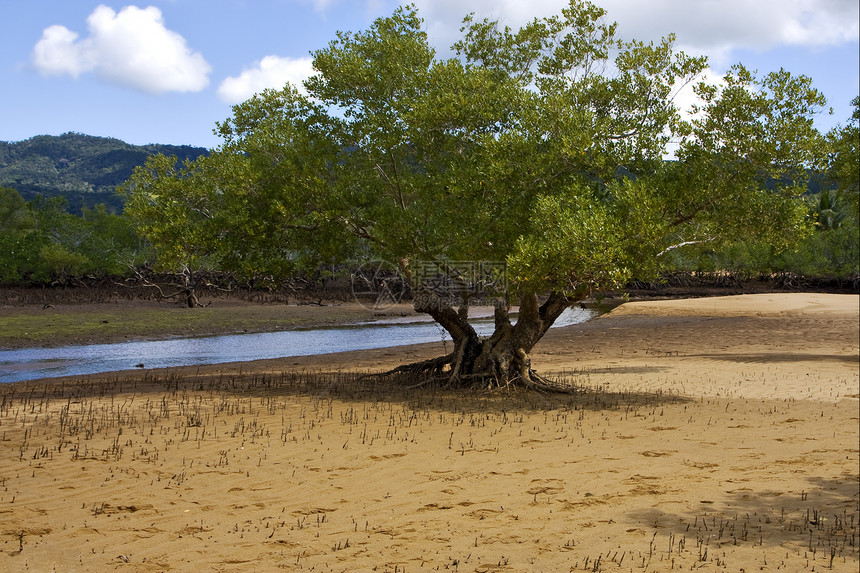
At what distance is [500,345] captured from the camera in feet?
42.3

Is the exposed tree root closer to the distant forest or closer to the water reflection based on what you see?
the water reflection

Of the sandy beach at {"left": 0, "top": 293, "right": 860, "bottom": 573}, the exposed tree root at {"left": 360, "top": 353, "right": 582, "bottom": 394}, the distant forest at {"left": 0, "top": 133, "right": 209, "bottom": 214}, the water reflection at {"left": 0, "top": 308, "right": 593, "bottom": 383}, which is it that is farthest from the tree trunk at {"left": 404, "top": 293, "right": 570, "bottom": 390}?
the distant forest at {"left": 0, "top": 133, "right": 209, "bottom": 214}

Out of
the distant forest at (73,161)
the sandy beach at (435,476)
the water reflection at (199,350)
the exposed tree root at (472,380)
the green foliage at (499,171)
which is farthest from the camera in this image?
the distant forest at (73,161)

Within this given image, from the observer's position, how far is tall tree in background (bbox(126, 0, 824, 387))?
1037 cm

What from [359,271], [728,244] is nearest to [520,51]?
[728,244]

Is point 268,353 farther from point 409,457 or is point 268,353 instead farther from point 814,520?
point 814,520

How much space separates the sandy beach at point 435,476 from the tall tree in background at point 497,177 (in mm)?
2191

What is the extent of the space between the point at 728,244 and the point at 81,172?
144m

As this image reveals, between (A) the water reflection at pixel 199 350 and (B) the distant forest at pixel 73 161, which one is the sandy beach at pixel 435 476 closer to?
(A) the water reflection at pixel 199 350

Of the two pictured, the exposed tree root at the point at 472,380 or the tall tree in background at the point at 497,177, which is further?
the exposed tree root at the point at 472,380

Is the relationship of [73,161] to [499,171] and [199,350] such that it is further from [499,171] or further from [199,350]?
[499,171]

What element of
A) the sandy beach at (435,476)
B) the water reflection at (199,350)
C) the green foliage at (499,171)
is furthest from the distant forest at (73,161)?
the sandy beach at (435,476)

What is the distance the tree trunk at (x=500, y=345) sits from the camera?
12656 mm

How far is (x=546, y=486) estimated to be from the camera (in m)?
7.32
